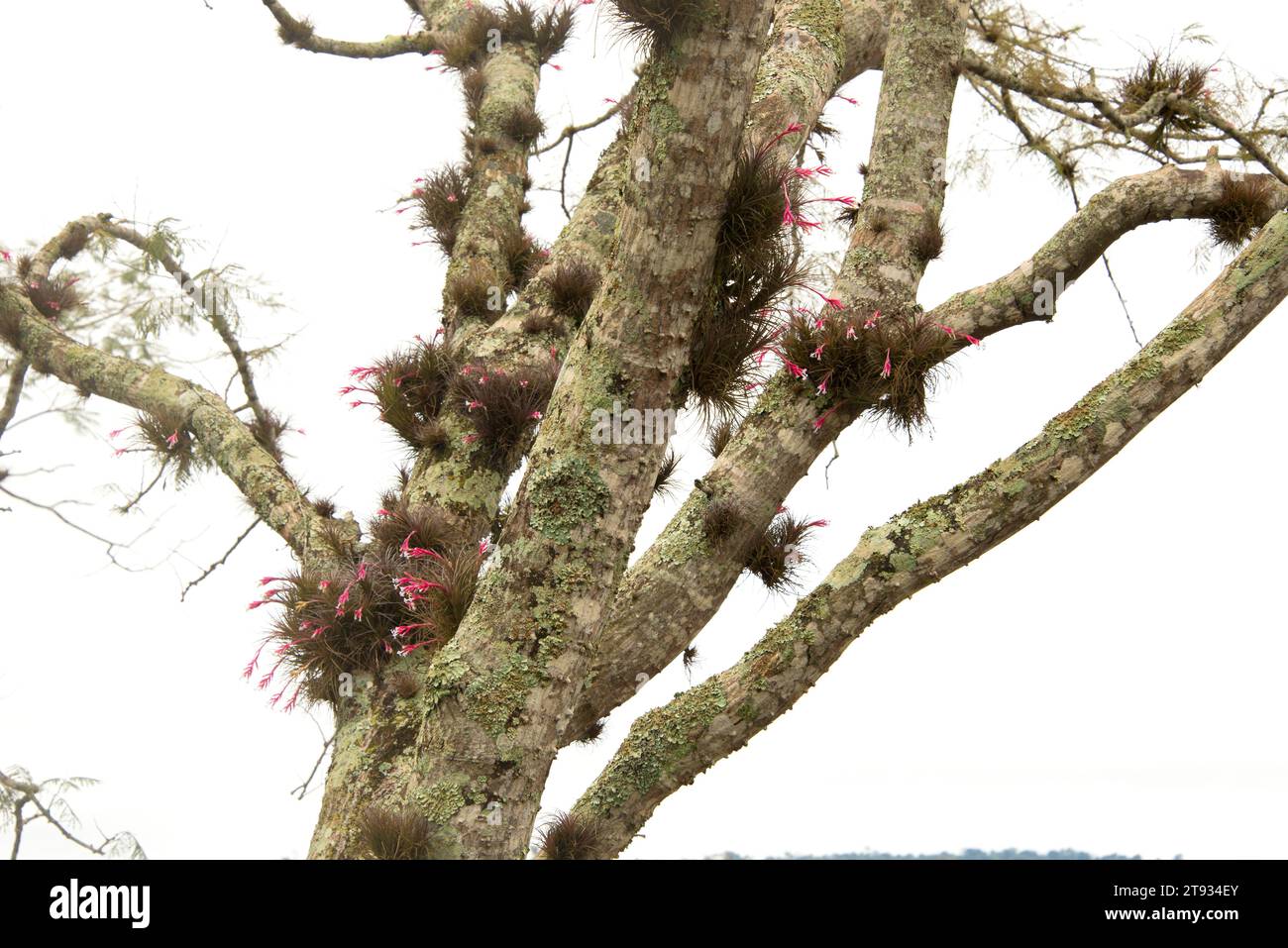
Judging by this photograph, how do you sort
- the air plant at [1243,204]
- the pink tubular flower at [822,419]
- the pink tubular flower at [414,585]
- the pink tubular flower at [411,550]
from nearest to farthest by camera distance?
the pink tubular flower at [414,585], the pink tubular flower at [822,419], the pink tubular flower at [411,550], the air plant at [1243,204]

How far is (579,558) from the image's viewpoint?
2.66 metres

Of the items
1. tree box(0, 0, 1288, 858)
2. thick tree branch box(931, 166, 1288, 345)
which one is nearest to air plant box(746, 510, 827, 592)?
tree box(0, 0, 1288, 858)

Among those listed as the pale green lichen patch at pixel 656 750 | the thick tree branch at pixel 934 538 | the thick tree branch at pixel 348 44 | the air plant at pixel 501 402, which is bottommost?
the pale green lichen patch at pixel 656 750

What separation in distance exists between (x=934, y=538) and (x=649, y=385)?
3.44 feet

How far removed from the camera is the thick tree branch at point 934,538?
3092mm

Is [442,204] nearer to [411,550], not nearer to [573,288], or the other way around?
[573,288]

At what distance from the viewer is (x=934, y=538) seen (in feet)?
10.2

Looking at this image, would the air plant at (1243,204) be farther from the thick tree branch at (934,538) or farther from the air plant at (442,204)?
the air plant at (442,204)

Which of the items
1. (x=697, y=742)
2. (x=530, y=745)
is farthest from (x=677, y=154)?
(x=697, y=742)

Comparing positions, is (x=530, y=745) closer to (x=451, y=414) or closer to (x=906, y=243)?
(x=451, y=414)

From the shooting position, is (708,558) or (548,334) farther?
(548,334)

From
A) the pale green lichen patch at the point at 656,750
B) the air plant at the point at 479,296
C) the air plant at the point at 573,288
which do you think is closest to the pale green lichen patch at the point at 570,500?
the pale green lichen patch at the point at 656,750

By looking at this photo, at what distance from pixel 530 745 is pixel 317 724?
1180 millimetres

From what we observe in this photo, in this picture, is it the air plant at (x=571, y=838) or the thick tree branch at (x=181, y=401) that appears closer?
the air plant at (x=571, y=838)
